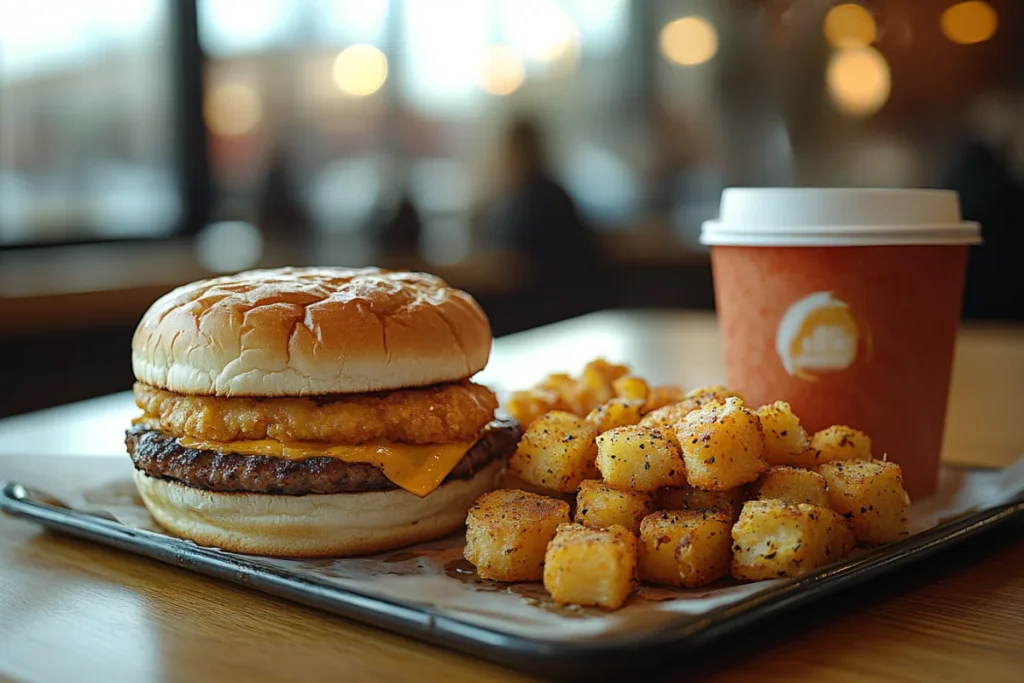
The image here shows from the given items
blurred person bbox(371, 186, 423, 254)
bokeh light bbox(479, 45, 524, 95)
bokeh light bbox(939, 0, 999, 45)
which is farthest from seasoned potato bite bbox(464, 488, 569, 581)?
bokeh light bbox(479, 45, 524, 95)

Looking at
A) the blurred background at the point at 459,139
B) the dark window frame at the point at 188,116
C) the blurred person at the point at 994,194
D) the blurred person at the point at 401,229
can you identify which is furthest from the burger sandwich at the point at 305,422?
the blurred person at the point at 401,229

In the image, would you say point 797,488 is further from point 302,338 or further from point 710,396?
point 302,338

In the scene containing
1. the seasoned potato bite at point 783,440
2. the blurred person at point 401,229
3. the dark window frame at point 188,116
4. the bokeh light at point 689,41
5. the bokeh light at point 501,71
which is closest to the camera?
the seasoned potato bite at point 783,440

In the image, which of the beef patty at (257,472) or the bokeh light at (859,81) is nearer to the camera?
the beef patty at (257,472)

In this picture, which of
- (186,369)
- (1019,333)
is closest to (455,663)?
(186,369)

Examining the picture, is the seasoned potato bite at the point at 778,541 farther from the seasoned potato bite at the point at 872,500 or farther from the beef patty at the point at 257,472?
the beef patty at the point at 257,472

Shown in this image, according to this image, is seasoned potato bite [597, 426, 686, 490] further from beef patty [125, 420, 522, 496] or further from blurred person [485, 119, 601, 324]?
blurred person [485, 119, 601, 324]

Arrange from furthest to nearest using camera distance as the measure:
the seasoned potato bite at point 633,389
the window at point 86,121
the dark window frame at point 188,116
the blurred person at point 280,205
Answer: the blurred person at point 280,205 < the dark window frame at point 188,116 < the window at point 86,121 < the seasoned potato bite at point 633,389

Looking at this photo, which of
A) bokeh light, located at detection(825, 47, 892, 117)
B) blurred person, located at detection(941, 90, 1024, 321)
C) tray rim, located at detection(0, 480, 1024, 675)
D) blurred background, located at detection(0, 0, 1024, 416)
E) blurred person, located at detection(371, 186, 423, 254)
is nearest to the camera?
tray rim, located at detection(0, 480, 1024, 675)
